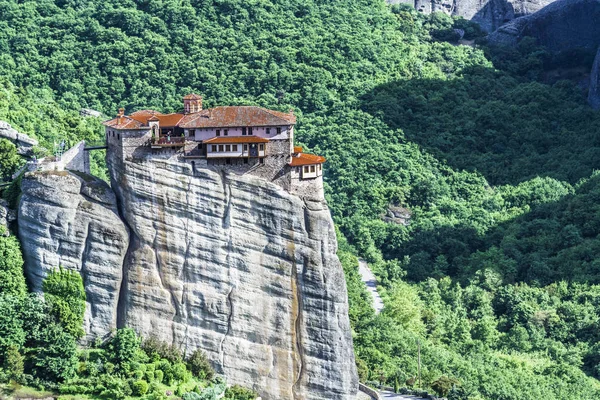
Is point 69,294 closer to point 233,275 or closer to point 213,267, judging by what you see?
point 213,267

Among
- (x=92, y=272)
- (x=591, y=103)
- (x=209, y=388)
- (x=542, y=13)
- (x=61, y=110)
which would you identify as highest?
(x=542, y=13)

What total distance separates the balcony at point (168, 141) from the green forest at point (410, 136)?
21.6 m

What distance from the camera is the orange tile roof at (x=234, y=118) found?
76938 mm

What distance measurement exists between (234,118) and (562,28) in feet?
304

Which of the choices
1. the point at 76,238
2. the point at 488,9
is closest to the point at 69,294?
the point at 76,238

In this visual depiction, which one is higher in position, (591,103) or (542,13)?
(542,13)

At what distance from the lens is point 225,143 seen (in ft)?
250

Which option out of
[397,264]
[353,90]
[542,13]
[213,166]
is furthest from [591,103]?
[213,166]

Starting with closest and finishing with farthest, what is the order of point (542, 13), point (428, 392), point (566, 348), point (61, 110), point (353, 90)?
point (428, 392) < point (566, 348) < point (61, 110) < point (353, 90) < point (542, 13)

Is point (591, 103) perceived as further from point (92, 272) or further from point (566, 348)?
point (92, 272)

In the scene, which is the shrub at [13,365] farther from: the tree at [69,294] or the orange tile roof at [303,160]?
the orange tile roof at [303,160]

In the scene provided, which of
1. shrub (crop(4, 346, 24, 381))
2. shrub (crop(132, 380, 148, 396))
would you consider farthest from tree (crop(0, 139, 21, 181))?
shrub (crop(132, 380, 148, 396))

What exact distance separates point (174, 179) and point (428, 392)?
25104 mm

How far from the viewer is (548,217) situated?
127 metres
